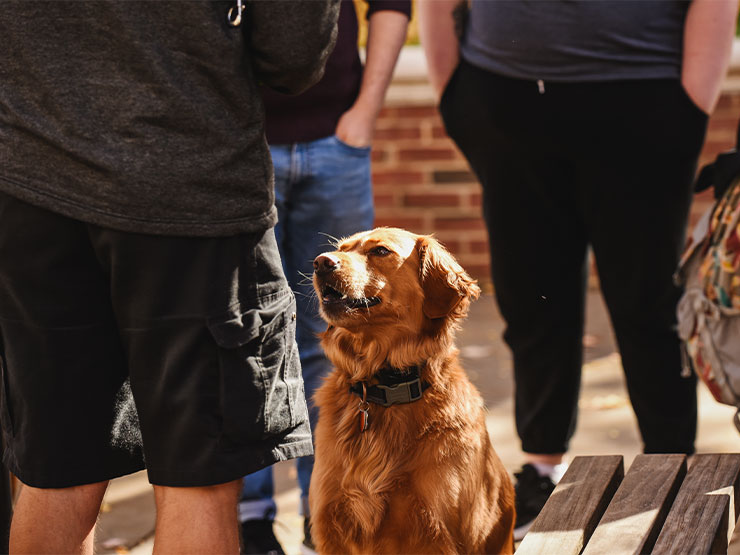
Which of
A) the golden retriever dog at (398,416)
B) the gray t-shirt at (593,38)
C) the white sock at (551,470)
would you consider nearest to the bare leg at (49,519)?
the golden retriever dog at (398,416)

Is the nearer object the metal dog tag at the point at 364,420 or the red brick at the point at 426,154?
the metal dog tag at the point at 364,420

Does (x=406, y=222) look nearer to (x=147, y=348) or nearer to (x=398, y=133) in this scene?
(x=398, y=133)

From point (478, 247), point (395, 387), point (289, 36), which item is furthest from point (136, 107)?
point (478, 247)

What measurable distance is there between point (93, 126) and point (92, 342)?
470mm

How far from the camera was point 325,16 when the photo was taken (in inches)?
81.0

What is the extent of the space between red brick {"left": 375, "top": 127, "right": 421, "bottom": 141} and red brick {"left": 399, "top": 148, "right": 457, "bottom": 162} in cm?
10

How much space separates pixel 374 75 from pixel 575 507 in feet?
4.88

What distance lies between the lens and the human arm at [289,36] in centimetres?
199

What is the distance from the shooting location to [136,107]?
191cm

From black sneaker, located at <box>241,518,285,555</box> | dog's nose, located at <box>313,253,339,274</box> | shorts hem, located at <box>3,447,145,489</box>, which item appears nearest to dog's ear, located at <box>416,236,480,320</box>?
dog's nose, located at <box>313,253,339,274</box>

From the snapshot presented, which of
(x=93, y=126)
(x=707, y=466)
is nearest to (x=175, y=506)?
(x=93, y=126)

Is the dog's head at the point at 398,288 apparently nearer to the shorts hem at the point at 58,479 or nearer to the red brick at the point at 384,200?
the shorts hem at the point at 58,479

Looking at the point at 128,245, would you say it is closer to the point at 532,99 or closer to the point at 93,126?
the point at 93,126

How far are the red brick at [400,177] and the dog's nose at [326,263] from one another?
15.6 feet
